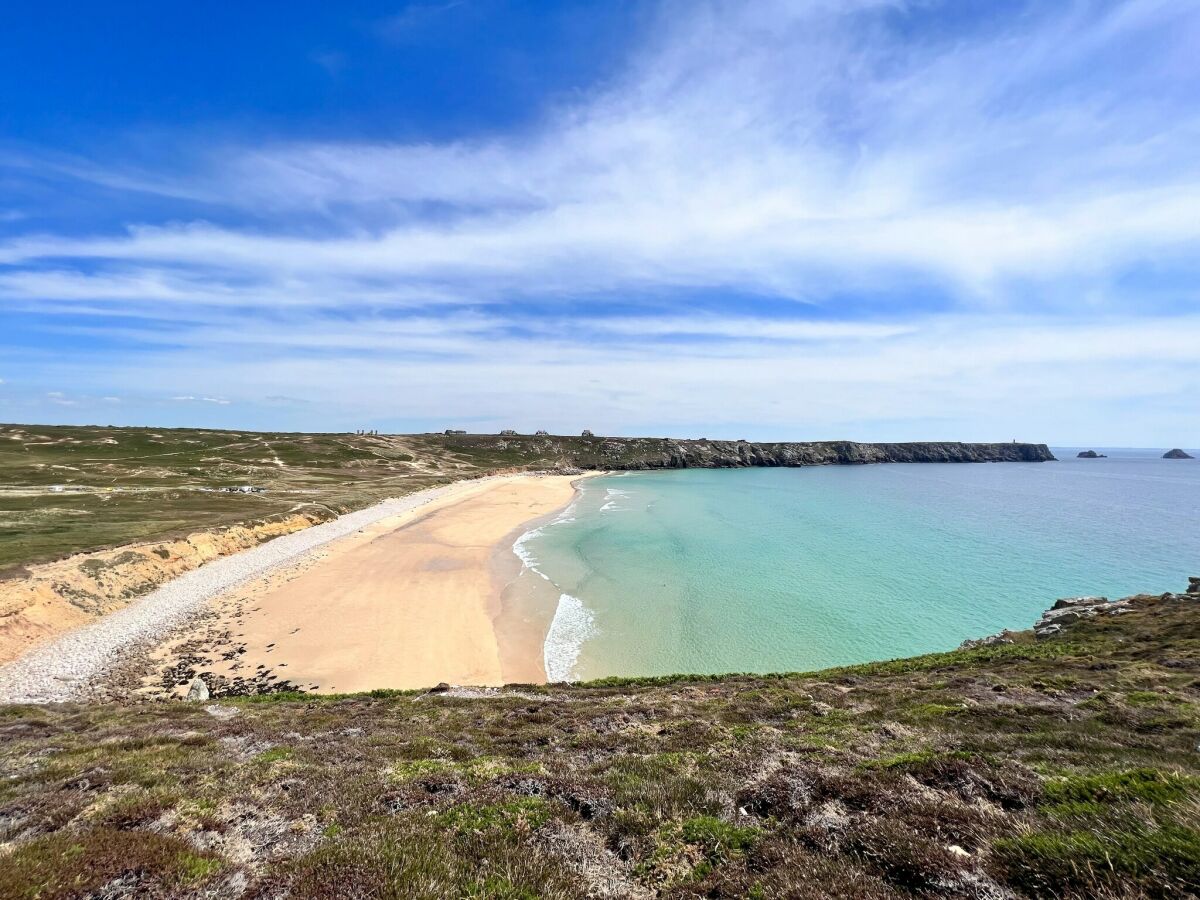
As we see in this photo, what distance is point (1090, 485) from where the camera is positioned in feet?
462

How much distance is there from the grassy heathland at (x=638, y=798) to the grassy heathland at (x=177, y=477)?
3561 centimetres

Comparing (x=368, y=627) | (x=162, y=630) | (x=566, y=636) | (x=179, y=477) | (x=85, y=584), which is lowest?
(x=566, y=636)

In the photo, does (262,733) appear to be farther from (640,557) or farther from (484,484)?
(484,484)

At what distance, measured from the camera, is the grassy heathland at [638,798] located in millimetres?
6098

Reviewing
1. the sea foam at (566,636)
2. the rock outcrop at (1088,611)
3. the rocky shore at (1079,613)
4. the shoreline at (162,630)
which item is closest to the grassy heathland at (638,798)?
the shoreline at (162,630)

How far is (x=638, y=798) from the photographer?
919cm

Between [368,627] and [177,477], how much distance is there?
85435mm

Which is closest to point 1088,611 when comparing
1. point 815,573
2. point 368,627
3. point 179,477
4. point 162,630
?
point 815,573

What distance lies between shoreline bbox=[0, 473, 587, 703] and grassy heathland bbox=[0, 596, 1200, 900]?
22.8 feet

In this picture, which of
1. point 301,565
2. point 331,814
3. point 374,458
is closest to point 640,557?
point 301,565

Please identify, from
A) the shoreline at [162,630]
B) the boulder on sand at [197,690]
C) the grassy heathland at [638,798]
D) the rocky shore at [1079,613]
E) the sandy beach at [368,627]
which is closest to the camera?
the grassy heathland at [638,798]

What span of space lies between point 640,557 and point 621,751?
133 ft

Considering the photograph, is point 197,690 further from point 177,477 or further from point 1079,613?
point 177,477

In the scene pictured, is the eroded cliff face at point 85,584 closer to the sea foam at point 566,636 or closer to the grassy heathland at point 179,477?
the grassy heathland at point 179,477
